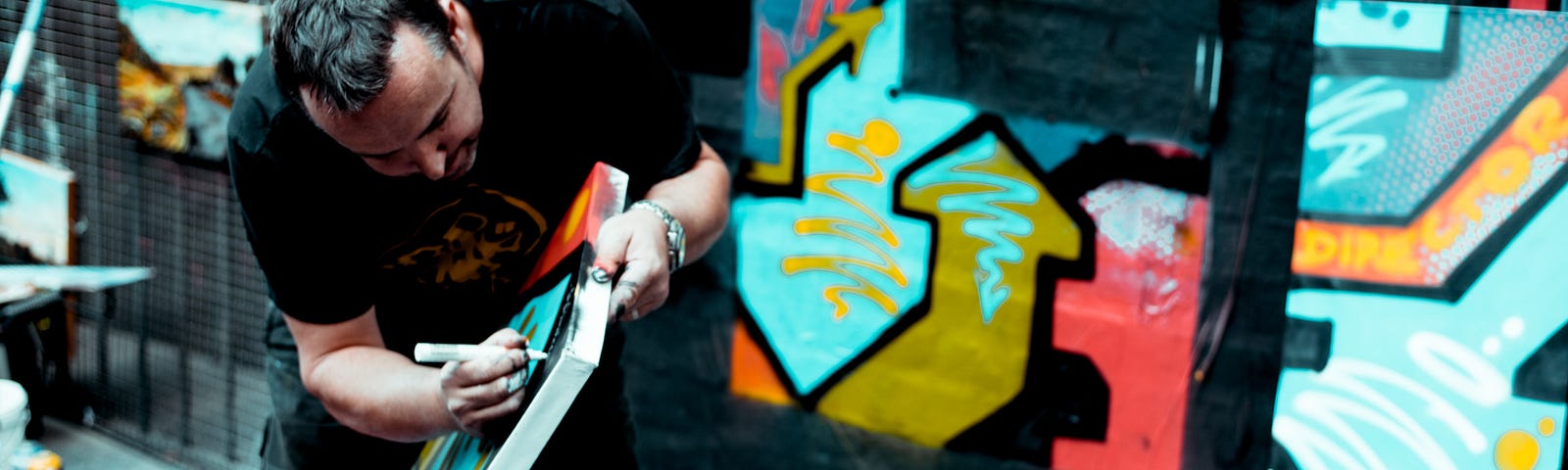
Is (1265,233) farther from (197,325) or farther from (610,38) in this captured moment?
(197,325)

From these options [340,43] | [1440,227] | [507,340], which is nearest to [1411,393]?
[1440,227]

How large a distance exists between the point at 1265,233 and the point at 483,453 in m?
1.67

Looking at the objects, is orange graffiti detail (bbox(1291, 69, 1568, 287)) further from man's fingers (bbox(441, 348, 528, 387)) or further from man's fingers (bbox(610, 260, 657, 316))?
man's fingers (bbox(441, 348, 528, 387))

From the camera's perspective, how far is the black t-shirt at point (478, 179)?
2.04 m

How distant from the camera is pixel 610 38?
2.17 meters

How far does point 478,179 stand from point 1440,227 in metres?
1.84

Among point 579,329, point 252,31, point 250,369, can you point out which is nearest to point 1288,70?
point 579,329

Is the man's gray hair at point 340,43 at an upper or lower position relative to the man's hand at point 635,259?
upper

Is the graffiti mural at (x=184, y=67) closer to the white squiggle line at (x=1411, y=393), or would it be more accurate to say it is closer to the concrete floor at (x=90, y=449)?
the concrete floor at (x=90, y=449)

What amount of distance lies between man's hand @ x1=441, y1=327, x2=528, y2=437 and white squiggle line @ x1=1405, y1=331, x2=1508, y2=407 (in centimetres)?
179

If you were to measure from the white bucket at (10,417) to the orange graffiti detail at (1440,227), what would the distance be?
2656 millimetres

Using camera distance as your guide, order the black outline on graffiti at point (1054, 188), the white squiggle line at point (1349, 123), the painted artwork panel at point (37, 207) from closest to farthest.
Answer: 1. the white squiggle line at point (1349, 123)
2. the black outline on graffiti at point (1054, 188)
3. the painted artwork panel at point (37, 207)

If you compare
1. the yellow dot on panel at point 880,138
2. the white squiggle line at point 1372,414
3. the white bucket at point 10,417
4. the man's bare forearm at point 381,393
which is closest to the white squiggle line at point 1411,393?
the white squiggle line at point 1372,414

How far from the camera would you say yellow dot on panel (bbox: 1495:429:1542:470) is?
7.84 ft
